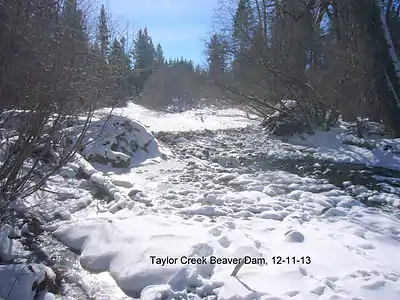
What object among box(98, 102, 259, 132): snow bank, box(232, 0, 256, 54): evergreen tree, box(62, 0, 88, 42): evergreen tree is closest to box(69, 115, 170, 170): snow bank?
box(98, 102, 259, 132): snow bank

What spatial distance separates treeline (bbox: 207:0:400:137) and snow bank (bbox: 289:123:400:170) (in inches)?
25.3

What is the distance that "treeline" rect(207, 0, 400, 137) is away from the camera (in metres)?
8.03

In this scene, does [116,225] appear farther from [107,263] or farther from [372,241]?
[372,241]

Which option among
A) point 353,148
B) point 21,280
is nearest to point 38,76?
point 21,280

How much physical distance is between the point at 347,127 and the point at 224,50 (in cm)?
633

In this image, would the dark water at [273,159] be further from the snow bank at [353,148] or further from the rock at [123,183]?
the rock at [123,183]

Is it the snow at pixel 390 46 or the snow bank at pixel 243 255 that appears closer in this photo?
the snow bank at pixel 243 255

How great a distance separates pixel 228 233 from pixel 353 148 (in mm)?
7420

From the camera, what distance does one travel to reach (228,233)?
3.90 metres

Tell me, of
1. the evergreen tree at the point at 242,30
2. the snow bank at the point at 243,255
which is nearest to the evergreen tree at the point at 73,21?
the snow bank at the point at 243,255

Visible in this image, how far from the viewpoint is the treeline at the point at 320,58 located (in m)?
8.03

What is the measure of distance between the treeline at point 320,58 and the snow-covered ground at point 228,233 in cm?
301

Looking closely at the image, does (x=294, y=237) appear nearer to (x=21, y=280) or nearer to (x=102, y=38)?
(x=21, y=280)

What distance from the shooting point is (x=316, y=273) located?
2.99 meters
